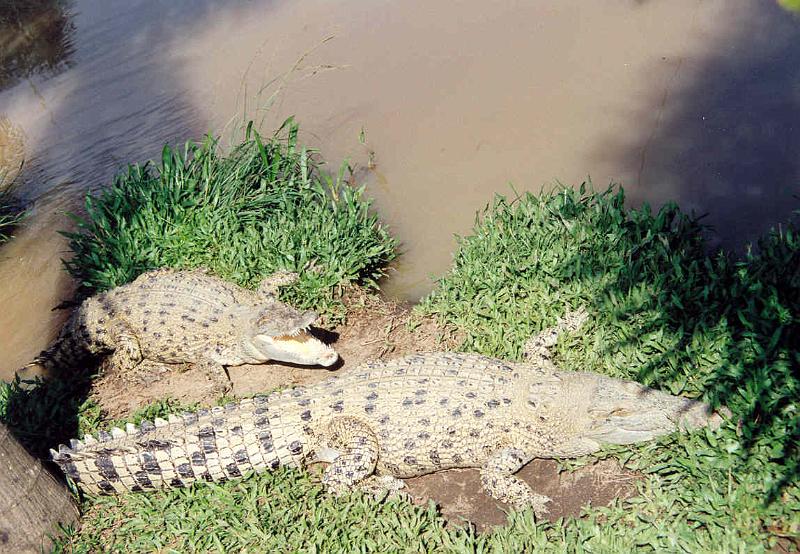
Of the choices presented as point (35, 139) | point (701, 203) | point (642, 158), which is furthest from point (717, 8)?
point (35, 139)

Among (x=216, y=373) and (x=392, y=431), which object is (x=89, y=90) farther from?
(x=392, y=431)

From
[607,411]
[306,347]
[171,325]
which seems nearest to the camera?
[607,411]

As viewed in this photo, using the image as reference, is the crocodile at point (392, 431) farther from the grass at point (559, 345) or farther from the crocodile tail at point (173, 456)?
the grass at point (559, 345)

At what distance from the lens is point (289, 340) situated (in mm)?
5457

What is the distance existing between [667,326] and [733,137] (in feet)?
8.59

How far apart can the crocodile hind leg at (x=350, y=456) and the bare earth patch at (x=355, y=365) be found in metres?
0.33

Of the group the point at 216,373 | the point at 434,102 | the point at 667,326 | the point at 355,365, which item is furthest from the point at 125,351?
the point at 667,326

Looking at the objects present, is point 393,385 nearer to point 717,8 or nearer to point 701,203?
point 701,203

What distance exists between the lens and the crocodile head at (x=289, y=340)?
5363mm

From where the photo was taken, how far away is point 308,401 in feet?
15.3

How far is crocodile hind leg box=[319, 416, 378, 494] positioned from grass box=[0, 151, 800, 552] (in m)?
0.10

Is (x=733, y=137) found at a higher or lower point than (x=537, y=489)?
higher

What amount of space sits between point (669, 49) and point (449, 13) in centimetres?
270

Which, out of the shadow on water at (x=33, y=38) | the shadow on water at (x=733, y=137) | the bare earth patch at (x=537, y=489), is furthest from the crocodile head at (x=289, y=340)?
the shadow on water at (x=33, y=38)
